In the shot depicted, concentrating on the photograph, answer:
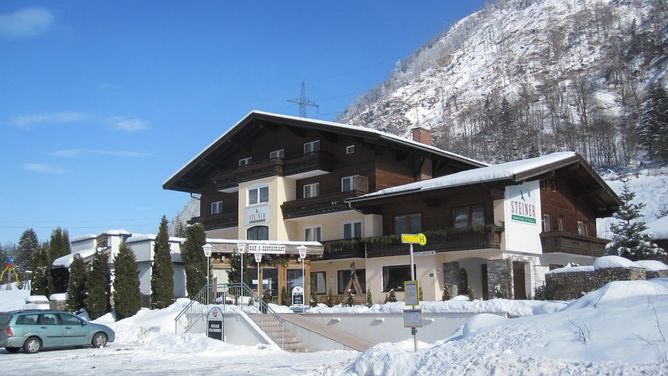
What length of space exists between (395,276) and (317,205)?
687 cm

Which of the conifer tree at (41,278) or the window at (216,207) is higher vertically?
the window at (216,207)

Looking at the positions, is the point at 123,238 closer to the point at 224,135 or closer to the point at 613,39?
the point at 224,135

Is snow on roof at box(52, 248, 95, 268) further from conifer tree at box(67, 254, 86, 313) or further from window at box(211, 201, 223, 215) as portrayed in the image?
window at box(211, 201, 223, 215)

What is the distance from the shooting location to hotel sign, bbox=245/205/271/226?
4153 centimetres

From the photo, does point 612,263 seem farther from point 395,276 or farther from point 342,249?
point 342,249

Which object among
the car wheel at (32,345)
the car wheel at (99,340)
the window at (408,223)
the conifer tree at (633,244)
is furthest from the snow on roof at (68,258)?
the conifer tree at (633,244)

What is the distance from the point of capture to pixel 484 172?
31281 mm

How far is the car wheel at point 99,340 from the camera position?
2323 cm

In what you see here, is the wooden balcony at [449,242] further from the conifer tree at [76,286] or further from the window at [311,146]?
the conifer tree at [76,286]

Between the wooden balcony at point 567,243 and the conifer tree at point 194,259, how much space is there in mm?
16465

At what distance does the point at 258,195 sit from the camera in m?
42.4

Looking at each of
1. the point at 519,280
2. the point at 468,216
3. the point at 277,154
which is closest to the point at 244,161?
the point at 277,154

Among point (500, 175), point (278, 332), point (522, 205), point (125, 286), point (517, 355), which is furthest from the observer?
point (522, 205)

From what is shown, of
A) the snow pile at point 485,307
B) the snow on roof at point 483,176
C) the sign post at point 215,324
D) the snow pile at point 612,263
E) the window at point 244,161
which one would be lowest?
the sign post at point 215,324
